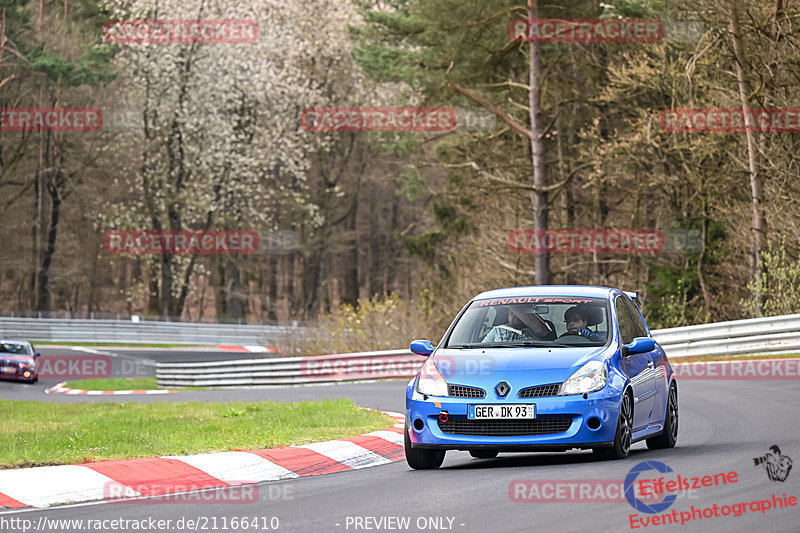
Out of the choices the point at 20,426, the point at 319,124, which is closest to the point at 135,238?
the point at 319,124

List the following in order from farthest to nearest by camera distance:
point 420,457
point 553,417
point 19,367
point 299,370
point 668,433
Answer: point 19,367, point 299,370, point 668,433, point 420,457, point 553,417

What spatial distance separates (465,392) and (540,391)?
25.0 inches

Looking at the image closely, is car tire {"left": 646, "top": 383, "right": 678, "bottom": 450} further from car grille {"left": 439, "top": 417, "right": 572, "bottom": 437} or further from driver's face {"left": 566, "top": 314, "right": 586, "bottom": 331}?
car grille {"left": 439, "top": 417, "right": 572, "bottom": 437}

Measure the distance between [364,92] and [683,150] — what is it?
2624cm

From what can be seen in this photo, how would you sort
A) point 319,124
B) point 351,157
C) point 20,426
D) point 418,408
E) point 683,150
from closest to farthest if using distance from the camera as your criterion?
point 418,408 → point 20,426 → point 683,150 → point 319,124 → point 351,157

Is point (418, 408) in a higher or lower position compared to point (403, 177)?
lower

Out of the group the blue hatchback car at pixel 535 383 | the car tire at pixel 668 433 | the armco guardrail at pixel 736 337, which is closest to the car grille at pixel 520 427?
the blue hatchback car at pixel 535 383

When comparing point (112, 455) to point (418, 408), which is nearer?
point (418, 408)

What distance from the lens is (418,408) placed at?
1051cm

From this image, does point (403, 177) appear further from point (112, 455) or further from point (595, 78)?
point (112, 455)

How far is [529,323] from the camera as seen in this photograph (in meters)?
11.5

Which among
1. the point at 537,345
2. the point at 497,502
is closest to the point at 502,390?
the point at 537,345

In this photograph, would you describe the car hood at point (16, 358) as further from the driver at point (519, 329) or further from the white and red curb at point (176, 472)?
the driver at point (519, 329)

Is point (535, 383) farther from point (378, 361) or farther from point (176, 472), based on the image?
point (378, 361)
